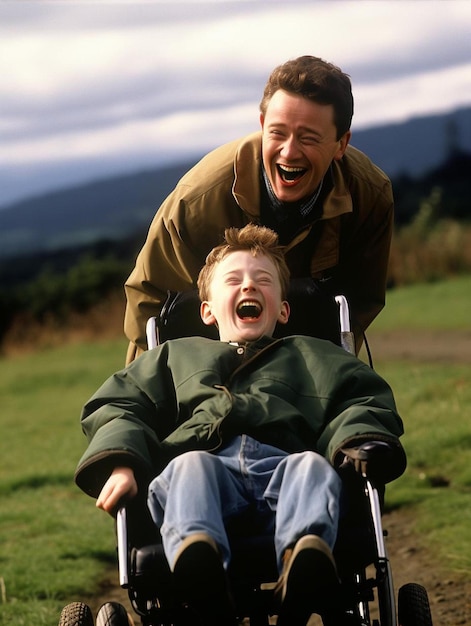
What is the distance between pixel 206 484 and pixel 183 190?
187 centimetres

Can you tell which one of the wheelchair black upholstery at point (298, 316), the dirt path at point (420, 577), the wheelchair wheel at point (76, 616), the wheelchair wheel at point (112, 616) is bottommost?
the dirt path at point (420, 577)

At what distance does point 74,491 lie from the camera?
327 inches

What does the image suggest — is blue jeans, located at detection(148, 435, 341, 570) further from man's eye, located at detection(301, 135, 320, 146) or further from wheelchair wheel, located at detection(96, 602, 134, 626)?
man's eye, located at detection(301, 135, 320, 146)

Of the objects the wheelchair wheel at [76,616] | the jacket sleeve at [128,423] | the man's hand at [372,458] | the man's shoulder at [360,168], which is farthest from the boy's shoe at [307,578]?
the man's shoulder at [360,168]

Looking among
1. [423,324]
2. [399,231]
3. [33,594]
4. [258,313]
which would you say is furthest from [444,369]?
[399,231]

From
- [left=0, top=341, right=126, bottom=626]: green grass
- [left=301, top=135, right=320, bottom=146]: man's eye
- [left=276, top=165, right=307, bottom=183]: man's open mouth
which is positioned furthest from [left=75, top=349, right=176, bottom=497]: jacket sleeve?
[left=0, top=341, right=126, bottom=626]: green grass

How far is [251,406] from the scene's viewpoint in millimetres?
3811

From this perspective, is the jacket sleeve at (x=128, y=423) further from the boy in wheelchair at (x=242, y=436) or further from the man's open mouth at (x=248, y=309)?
the man's open mouth at (x=248, y=309)

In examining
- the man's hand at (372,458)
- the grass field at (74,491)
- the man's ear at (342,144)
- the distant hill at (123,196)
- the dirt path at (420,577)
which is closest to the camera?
the man's hand at (372,458)

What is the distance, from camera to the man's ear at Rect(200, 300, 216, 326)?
436 cm

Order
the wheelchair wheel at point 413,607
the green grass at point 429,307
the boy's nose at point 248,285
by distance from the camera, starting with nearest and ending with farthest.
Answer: the wheelchair wheel at point 413,607, the boy's nose at point 248,285, the green grass at point 429,307

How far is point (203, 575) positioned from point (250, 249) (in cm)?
143

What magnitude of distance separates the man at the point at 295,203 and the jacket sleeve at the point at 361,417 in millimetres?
869

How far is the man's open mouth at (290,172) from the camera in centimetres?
457
